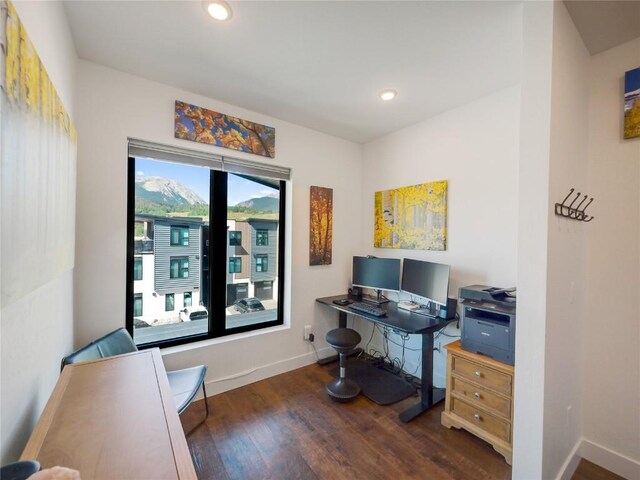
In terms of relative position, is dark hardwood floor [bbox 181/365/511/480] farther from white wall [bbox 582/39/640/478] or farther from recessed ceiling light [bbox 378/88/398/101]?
recessed ceiling light [bbox 378/88/398/101]

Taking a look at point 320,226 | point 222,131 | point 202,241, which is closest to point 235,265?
point 202,241

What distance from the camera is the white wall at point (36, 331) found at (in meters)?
0.83

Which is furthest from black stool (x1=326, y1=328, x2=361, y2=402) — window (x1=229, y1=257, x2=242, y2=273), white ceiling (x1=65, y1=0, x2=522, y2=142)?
white ceiling (x1=65, y1=0, x2=522, y2=142)

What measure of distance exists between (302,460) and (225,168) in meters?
2.29

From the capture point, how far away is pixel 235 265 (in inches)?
105

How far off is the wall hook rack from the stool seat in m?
1.66

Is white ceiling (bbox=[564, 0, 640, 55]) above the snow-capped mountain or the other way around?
above

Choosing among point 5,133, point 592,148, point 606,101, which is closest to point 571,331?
point 592,148

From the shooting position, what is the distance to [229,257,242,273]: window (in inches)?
104

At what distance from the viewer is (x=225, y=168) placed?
243 cm

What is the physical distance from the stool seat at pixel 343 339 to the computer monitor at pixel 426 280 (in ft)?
2.30

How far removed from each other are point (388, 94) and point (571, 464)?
2770mm

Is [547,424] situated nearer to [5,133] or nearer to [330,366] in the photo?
[330,366]

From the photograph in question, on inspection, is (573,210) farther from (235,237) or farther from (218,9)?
(235,237)
